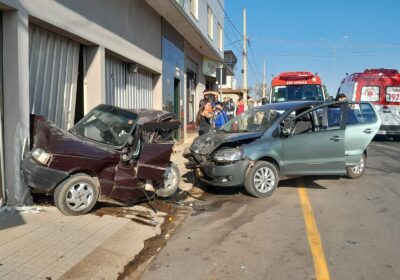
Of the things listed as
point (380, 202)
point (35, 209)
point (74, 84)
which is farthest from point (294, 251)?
point (74, 84)

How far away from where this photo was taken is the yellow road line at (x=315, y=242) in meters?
4.48

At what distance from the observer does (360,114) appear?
374 inches

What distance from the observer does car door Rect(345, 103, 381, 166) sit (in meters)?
9.02

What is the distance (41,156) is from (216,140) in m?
3.18

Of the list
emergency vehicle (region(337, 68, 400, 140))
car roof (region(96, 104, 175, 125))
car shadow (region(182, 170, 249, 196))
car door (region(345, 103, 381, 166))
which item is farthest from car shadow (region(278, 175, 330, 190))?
emergency vehicle (region(337, 68, 400, 140))

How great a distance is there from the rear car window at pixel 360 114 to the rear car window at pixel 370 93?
33.4 feet

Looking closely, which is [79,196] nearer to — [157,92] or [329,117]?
[329,117]

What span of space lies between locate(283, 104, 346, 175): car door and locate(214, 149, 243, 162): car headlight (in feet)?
3.22

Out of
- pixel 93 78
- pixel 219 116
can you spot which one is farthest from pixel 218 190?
pixel 219 116

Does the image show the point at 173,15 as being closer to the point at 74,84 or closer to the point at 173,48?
the point at 173,48

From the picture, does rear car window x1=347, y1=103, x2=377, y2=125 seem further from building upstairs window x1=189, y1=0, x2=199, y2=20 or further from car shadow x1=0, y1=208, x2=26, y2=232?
building upstairs window x1=189, y1=0, x2=199, y2=20

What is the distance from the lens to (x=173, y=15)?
14812 millimetres

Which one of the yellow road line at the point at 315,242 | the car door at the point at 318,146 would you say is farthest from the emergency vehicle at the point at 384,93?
the yellow road line at the point at 315,242

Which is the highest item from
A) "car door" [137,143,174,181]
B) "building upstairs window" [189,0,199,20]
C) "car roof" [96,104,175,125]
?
"building upstairs window" [189,0,199,20]
